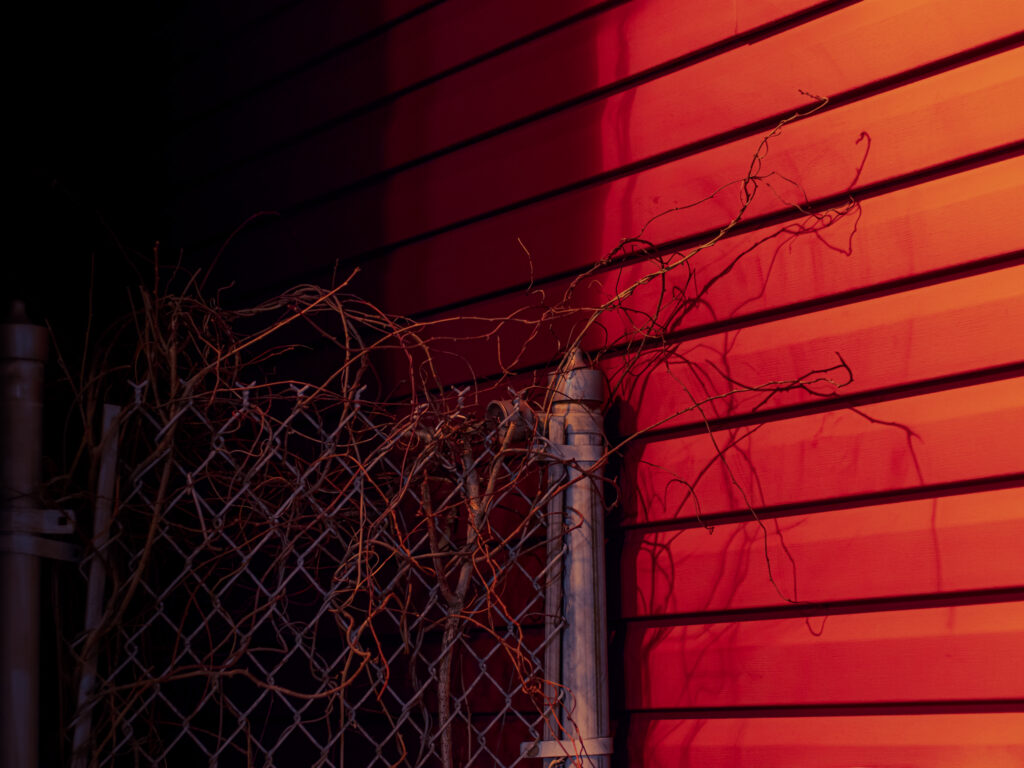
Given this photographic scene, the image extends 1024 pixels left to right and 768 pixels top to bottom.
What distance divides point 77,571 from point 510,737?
829mm

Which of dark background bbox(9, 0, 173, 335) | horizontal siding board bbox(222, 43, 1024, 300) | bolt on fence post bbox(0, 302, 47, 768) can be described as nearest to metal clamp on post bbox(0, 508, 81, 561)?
bolt on fence post bbox(0, 302, 47, 768)

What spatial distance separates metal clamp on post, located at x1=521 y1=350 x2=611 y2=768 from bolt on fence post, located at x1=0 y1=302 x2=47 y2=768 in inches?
30.0

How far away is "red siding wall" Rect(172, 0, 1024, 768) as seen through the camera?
1423mm

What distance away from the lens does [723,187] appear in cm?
175

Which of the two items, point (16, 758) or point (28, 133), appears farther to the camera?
point (28, 133)

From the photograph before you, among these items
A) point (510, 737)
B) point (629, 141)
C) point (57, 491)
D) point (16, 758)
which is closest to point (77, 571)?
point (57, 491)

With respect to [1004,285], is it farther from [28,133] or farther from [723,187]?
[28,133]

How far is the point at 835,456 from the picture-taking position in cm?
155

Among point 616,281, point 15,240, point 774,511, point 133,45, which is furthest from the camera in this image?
point 133,45

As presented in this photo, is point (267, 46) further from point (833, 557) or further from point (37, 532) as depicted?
point (833, 557)

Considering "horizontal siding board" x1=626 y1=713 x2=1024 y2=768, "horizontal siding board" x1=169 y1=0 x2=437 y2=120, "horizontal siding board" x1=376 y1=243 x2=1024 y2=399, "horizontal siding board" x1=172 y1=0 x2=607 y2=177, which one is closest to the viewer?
"horizontal siding board" x1=626 y1=713 x2=1024 y2=768

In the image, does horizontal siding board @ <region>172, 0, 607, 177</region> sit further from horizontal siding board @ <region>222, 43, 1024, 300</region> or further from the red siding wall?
horizontal siding board @ <region>222, 43, 1024, 300</region>

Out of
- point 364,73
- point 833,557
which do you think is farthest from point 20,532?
point 364,73

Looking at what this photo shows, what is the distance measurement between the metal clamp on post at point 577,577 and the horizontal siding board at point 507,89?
2.02ft
